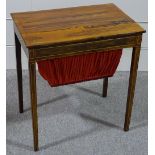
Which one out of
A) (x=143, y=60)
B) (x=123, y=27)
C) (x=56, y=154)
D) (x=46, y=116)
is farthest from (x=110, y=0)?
(x=56, y=154)

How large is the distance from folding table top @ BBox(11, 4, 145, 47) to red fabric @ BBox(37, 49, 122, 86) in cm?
24

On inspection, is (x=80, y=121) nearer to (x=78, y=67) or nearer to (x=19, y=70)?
(x=78, y=67)

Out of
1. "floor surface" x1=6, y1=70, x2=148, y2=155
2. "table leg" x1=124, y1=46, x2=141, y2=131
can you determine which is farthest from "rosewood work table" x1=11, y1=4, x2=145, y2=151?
"floor surface" x1=6, y1=70, x2=148, y2=155

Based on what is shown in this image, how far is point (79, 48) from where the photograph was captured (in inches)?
70.4

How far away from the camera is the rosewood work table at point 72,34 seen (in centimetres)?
174

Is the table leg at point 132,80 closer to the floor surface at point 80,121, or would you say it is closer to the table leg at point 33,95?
the floor surface at point 80,121

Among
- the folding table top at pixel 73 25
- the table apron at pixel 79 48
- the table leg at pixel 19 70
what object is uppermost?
the folding table top at pixel 73 25

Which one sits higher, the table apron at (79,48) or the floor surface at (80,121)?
the table apron at (79,48)

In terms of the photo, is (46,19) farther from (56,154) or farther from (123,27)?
(56,154)

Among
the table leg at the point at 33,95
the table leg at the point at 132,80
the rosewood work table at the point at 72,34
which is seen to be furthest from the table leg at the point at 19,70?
the table leg at the point at 132,80

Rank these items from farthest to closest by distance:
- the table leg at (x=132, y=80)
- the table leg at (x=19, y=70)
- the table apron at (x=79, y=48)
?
the table leg at (x=19, y=70)
the table leg at (x=132, y=80)
the table apron at (x=79, y=48)

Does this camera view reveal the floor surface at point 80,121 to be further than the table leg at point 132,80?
Yes

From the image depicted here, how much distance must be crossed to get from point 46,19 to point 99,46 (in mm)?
320

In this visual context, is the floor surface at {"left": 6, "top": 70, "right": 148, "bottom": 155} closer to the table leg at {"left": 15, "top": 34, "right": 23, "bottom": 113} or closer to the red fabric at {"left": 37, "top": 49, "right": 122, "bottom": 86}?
the table leg at {"left": 15, "top": 34, "right": 23, "bottom": 113}
